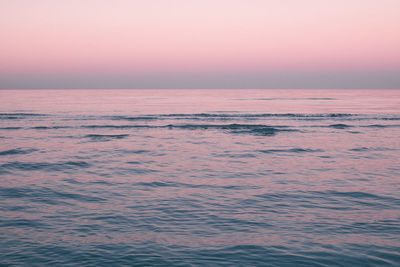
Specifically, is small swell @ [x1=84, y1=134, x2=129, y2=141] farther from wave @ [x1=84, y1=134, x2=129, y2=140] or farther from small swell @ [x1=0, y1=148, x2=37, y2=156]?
small swell @ [x1=0, y1=148, x2=37, y2=156]

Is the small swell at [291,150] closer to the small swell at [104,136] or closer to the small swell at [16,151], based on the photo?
the small swell at [104,136]

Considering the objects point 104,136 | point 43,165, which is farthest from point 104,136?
point 43,165

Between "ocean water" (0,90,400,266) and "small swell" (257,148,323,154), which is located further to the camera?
"small swell" (257,148,323,154)

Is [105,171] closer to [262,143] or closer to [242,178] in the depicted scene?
[242,178]

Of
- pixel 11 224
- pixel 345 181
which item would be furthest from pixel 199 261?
pixel 345 181

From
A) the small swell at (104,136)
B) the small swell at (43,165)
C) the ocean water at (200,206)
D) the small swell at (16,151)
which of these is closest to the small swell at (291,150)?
the ocean water at (200,206)

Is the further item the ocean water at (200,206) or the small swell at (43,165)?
the small swell at (43,165)

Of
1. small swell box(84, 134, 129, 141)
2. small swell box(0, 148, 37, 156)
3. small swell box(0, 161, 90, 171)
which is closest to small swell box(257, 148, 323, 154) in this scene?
small swell box(0, 161, 90, 171)

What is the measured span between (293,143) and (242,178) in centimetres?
1254

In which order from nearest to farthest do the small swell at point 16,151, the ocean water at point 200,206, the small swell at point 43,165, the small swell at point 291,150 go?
the ocean water at point 200,206 → the small swell at point 43,165 → the small swell at point 16,151 → the small swell at point 291,150

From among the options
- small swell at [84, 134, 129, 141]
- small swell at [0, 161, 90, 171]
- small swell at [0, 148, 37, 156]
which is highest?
small swell at [84, 134, 129, 141]

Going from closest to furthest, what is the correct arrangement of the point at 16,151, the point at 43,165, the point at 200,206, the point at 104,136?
the point at 200,206 → the point at 43,165 → the point at 16,151 → the point at 104,136

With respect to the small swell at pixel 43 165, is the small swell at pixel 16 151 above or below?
above

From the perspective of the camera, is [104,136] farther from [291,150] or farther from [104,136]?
[291,150]
